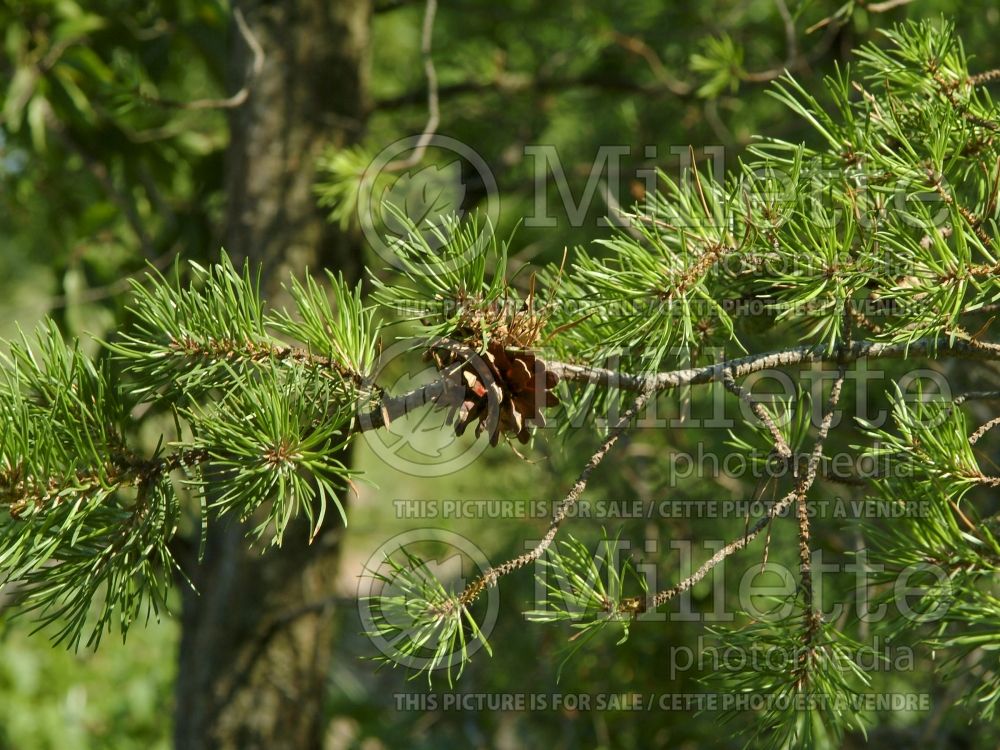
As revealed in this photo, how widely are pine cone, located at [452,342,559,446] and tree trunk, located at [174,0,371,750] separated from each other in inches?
27.5

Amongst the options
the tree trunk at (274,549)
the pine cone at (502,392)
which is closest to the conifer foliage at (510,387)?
the pine cone at (502,392)

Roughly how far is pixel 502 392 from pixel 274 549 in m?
0.77

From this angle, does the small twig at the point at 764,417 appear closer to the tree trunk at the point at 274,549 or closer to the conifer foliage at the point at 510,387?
the conifer foliage at the point at 510,387

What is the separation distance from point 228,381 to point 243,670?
77 centimetres

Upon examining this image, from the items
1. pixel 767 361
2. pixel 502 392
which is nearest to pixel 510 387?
pixel 502 392

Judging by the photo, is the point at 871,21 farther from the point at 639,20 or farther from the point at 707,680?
the point at 707,680

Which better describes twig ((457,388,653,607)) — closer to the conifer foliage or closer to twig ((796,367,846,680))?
the conifer foliage

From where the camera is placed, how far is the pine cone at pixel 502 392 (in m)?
0.54

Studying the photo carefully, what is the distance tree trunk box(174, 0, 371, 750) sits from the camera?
1.21m

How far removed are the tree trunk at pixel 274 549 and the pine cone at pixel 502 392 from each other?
2.29 ft

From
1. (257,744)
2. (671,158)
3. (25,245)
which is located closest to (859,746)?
(257,744)

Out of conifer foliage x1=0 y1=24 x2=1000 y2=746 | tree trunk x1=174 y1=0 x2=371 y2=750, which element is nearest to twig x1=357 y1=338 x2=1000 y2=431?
conifer foliage x1=0 y1=24 x2=1000 y2=746

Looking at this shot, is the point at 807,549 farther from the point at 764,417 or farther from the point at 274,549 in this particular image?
the point at 274,549

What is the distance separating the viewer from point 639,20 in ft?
5.85
